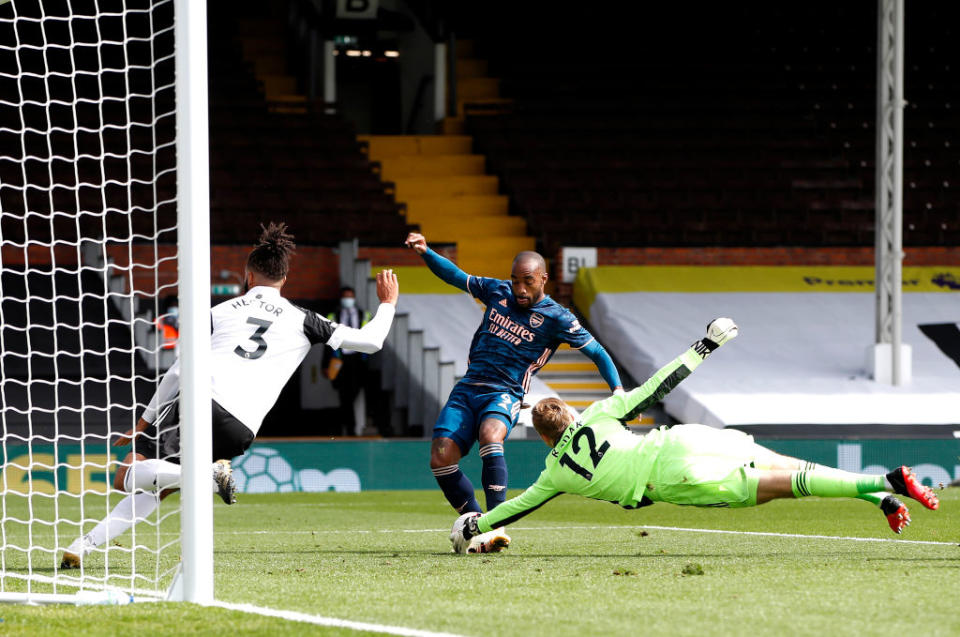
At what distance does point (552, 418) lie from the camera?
645cm

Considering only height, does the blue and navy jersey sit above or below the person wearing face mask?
above

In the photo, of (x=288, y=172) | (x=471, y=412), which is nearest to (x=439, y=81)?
(x=288, y=172)

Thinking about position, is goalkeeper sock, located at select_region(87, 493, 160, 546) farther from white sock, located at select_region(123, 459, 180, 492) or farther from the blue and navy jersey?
the blue and navy jersey

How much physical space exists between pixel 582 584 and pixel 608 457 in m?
1.00

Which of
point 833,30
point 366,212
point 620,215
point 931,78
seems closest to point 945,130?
point 931,78

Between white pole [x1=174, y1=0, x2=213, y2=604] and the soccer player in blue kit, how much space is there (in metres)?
2.73

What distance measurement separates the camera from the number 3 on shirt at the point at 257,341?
251 inches

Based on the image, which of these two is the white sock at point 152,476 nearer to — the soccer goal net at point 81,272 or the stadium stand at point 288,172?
the soccer goal net at point 81,272

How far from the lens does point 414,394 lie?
16812 millimetres

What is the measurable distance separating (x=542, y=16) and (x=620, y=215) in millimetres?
6318

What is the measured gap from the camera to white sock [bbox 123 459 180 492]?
600 centimetres

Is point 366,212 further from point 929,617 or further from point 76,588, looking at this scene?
point 929,617

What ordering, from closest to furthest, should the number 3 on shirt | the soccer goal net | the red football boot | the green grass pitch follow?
the green grass pitch → the red football boot → the number 3 on shirt → the soccer goal net

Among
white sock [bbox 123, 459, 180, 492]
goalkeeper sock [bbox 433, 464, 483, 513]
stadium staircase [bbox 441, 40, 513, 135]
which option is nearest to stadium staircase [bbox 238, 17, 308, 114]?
stadium staircase [bbox 441, 40, 513, 135]
